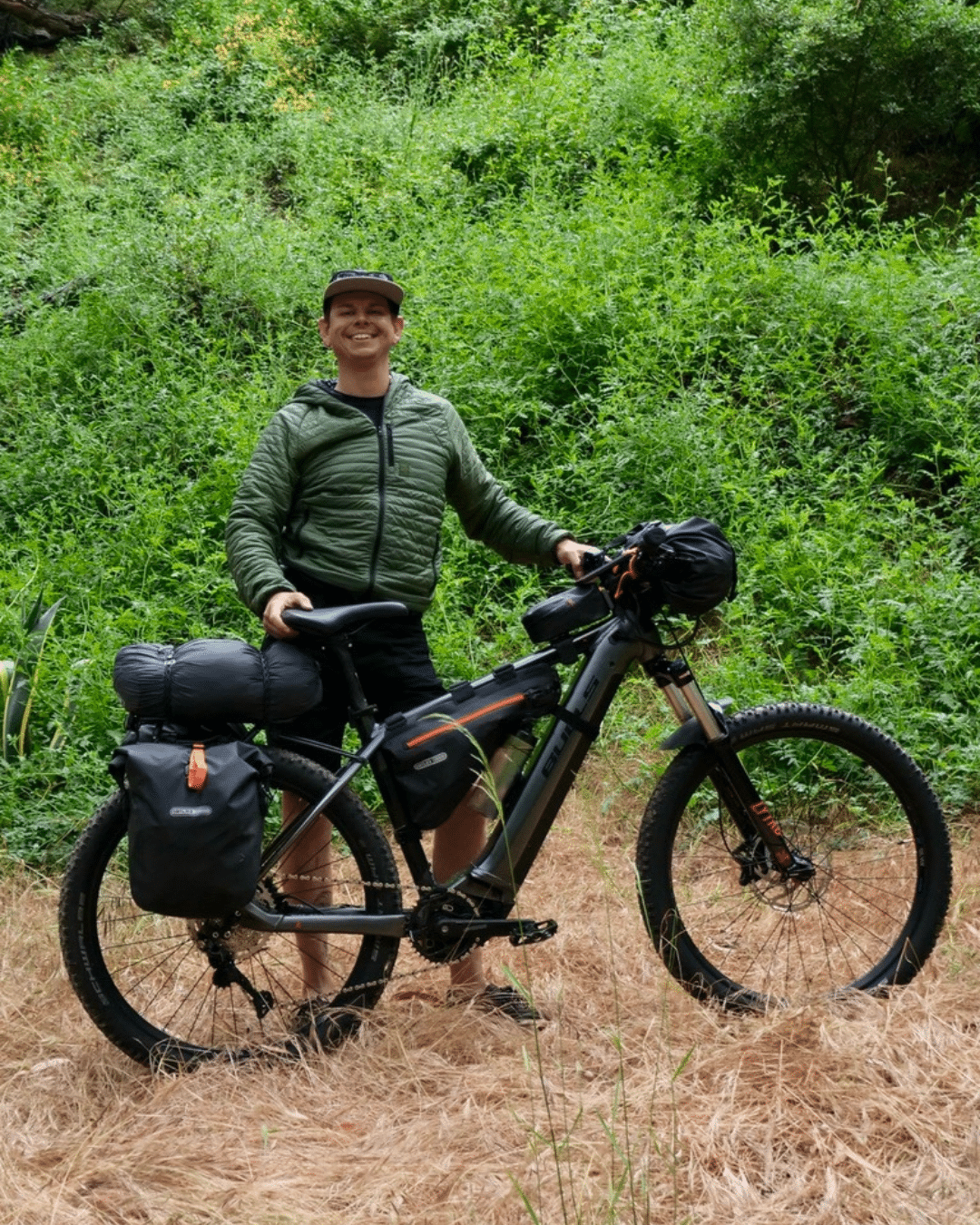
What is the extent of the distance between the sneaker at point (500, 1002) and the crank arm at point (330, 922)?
34 centimetres

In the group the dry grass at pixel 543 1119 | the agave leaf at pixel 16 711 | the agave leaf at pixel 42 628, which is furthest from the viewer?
the agave leaf at pixel 42 628

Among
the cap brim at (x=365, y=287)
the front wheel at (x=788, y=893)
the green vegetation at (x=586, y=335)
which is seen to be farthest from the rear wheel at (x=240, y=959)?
the green vegetation at (x=586, y=335)

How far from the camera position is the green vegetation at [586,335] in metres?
5.79

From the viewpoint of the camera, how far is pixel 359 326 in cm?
362

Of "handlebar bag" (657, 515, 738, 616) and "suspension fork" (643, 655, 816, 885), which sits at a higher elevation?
"handlebar bag" (657, 515, 738, 616)

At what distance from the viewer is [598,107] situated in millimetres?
10422

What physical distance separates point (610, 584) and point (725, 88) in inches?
270

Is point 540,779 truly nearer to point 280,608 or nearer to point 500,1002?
point 500,1002

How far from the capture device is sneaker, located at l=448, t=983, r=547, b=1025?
369cm

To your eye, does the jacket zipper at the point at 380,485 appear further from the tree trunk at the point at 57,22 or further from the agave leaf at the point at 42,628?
the tree trunk at the point at 57,22

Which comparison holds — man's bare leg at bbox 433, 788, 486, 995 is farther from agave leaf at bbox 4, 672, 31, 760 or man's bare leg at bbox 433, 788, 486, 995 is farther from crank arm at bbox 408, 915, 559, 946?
agave leaf at bbox 4, 672, 31, 760

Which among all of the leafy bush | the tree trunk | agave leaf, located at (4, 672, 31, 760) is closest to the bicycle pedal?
agave leaf, located at (4, 672, 31, 760)

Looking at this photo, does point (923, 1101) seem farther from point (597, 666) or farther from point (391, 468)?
point (391, 468)

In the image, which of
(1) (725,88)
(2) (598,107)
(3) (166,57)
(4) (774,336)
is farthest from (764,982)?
(3) (166,57)
